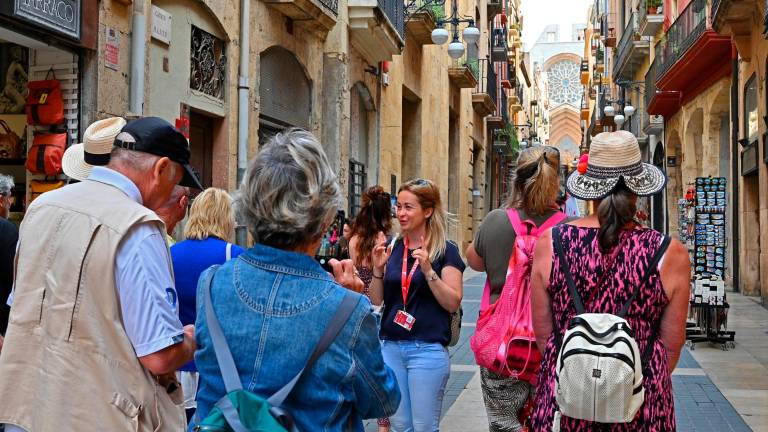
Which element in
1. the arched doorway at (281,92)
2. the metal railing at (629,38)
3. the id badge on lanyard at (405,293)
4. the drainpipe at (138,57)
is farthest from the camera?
the metal railing at (629,38)

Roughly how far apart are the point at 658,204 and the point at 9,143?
25803 mm

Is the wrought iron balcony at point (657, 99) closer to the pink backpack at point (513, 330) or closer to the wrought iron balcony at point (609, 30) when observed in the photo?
the wrought iron balcony at point (609, 30)

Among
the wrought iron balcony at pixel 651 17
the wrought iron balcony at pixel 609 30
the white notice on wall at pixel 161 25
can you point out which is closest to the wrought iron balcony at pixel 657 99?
the wrought iron balcony at pixel 651 17

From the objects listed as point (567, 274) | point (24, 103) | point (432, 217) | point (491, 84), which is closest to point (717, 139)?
point (491, 84)

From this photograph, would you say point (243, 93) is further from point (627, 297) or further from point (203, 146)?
point (627, 297)

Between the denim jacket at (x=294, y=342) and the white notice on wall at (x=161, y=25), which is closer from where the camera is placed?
the denim jacket at (x=294, y=342)

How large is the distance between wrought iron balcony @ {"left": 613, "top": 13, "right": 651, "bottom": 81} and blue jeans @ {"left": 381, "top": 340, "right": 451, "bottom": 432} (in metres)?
27.7

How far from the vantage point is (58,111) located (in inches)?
308

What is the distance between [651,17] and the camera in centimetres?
2714

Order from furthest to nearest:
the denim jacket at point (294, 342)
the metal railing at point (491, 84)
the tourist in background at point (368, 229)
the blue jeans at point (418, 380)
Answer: the metal railing at point (491, 84), the tourist in background at point (368, 229), the blue jeans at point (418, 380), the denim jacket at point (294, 342)

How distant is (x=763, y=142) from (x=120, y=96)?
1204 cm

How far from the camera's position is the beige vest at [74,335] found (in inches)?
96.2

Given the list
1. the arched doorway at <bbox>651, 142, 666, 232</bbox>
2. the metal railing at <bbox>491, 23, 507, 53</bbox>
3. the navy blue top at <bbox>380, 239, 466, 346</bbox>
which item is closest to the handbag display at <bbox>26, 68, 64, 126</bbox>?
the navy blue top at <bbox>380, 239, 466, 346</bbox>

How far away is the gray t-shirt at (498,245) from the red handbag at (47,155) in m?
4.69
